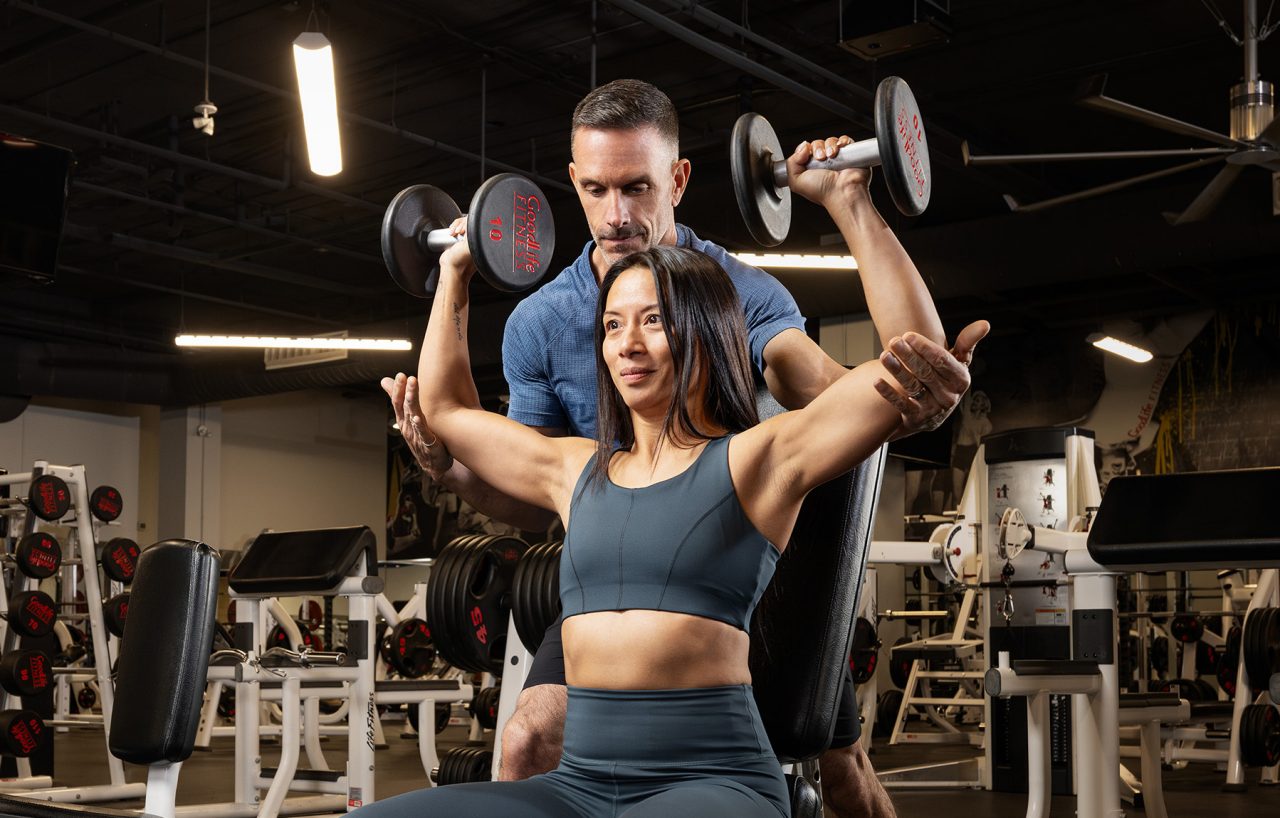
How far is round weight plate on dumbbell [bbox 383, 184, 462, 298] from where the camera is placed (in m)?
1.80

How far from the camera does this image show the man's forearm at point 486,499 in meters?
1.77

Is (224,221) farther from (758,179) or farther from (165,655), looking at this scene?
(758,179)

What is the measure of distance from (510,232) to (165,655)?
0.74 metres

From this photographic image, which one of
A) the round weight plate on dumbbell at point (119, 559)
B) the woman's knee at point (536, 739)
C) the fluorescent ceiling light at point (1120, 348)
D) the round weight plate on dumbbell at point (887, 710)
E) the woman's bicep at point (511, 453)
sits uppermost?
the fluorescent ceiling light at point (1120, 348)

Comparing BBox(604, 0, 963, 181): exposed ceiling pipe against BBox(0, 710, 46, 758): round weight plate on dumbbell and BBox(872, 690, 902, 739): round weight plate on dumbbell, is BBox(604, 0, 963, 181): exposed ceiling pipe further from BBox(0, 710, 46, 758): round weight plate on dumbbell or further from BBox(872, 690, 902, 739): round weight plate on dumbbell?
BBox(0, 710, 46, 758): round weight plate on dumbbell

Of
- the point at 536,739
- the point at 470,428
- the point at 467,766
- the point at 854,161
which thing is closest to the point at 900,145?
the point at 854,161

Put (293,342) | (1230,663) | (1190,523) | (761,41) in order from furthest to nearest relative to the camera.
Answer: (293,342) → (1230,663) → (761,41) → (1190,523)

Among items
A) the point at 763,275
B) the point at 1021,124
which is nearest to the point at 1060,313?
the point at 1021,124

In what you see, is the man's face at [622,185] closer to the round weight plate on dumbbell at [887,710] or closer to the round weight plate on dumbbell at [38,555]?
the round weight plate on dumbbell at [38,555]

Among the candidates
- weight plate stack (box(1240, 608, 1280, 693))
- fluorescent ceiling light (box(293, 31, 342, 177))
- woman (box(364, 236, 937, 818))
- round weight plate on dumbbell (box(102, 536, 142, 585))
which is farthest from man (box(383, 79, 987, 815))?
round weight plate on dumbbell (box(102, 536, 142, 585))

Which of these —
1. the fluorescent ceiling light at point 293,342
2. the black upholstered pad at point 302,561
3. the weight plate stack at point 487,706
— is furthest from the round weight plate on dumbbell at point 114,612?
the fluorescent ceiling light at point 293,342

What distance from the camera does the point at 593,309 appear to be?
1.82 m

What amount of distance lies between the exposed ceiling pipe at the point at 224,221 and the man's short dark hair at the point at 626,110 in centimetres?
713

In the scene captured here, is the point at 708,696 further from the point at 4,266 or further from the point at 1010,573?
the point at 4,266
